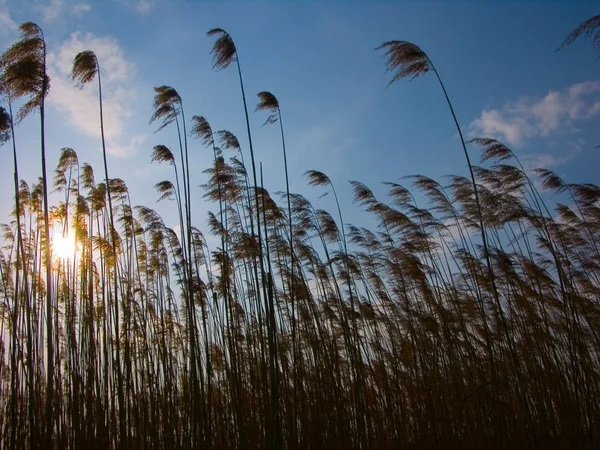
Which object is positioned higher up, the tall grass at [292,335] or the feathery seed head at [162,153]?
the feathery seed head at [162,153]

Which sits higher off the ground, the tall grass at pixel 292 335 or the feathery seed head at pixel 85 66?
the feathery seed head at pixel 85 66

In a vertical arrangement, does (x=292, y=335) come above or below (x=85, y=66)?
below

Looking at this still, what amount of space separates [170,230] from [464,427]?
420 cm

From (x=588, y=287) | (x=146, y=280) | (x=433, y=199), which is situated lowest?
(x=588, y=287)

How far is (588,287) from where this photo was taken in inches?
249

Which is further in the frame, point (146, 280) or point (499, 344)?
point (146, 280)

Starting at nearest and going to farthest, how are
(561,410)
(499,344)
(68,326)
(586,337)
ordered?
(561,410), (68,326), (499,344), (586,337)

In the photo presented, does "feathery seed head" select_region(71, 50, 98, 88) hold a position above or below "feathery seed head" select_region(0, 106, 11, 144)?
above

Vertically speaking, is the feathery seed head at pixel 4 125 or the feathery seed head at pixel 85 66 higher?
the feathery seed head at pixel 85 66

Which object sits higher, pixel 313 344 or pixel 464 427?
pixel 313 344

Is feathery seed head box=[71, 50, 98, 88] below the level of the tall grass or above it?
above

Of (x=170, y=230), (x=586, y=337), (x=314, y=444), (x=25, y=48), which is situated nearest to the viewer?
(x=25, y=48)

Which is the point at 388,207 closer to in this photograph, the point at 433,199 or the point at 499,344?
the point at 433,199

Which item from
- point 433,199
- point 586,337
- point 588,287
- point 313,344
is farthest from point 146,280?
point 588,287
